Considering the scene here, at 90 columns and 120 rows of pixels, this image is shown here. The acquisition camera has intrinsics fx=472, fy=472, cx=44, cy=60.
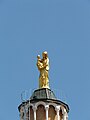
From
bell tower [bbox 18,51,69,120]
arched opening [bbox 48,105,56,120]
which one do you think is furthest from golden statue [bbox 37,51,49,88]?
arched opening [bbox 48,105,56,120]

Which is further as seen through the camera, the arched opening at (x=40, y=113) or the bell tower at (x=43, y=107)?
the bell tower at (x=43, y=107)

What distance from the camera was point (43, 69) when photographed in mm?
30281

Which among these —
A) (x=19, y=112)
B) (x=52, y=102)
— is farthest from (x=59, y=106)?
(x=19, y=112)

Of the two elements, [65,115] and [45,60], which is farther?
[45,60]

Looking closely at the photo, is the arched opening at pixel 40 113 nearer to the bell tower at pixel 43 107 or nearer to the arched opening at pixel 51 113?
the bell tower at pixel 43 107

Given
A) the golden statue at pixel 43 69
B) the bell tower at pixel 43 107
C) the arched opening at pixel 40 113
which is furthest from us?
the golden statue at pixel 43 69

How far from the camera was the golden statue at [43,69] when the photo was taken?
29797 mm

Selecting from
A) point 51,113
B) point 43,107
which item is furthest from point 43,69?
point 51,113

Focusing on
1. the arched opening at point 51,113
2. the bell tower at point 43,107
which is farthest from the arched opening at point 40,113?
the arched opening at point 51,113

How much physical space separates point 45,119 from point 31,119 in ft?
2.74

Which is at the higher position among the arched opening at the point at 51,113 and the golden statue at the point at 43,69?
the golden statue at the point at 43,69

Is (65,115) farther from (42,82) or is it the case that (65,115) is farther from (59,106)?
(42,82)

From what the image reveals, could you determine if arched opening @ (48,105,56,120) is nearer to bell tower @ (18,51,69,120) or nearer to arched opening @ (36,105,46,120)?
bell tower @ (18,51,69,120)

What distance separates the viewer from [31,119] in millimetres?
27766
